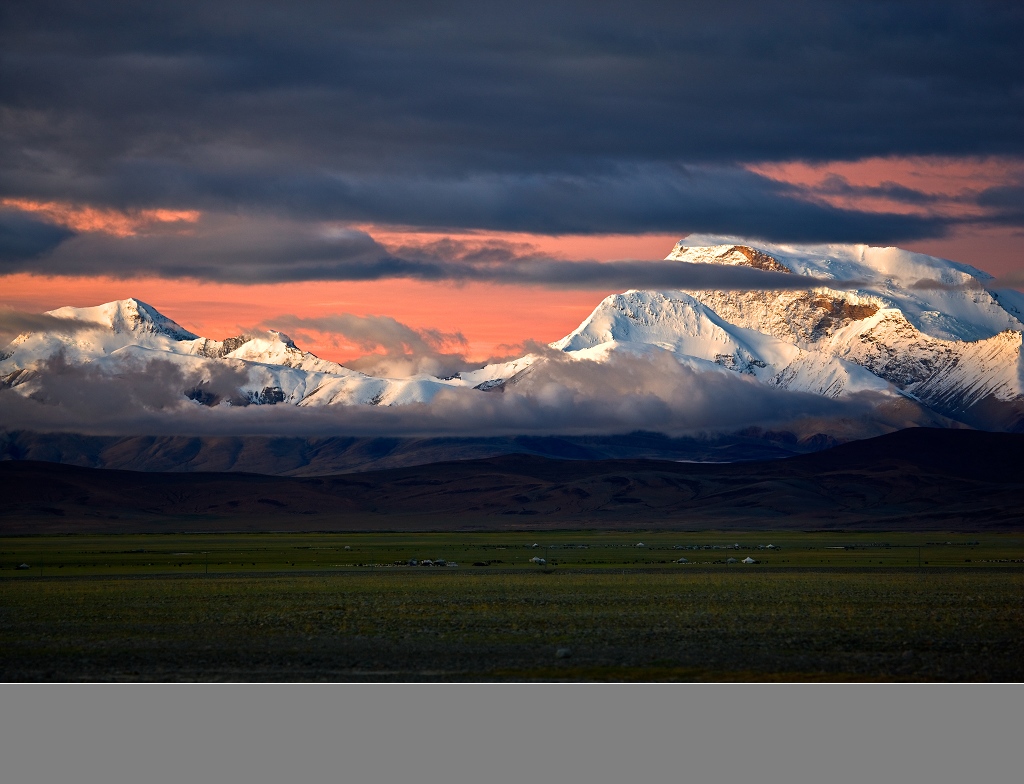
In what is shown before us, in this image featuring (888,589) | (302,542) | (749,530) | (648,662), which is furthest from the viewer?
Answer: (749,530)

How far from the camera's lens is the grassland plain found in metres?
37.9

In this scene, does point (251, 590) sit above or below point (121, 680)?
below

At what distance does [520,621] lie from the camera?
49.6m

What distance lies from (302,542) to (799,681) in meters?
123

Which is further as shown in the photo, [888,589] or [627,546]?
[627,546]

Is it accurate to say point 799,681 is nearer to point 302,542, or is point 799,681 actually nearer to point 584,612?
point 584,612

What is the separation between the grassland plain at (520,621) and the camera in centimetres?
3794

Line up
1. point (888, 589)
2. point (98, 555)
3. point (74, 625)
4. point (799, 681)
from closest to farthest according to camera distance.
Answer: point (799, 681)
point (74, 625)
point (888, 589)
point (98, 555)

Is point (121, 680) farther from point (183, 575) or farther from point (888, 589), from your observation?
point (183, 575)

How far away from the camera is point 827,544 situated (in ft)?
454

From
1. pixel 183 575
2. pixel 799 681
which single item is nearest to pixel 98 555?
pixel 183 575

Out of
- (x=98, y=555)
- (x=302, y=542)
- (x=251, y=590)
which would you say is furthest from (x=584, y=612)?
(x=302, y=542)

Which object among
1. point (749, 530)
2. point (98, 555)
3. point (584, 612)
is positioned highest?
point (584, 612)

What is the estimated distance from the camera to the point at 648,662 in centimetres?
3853
